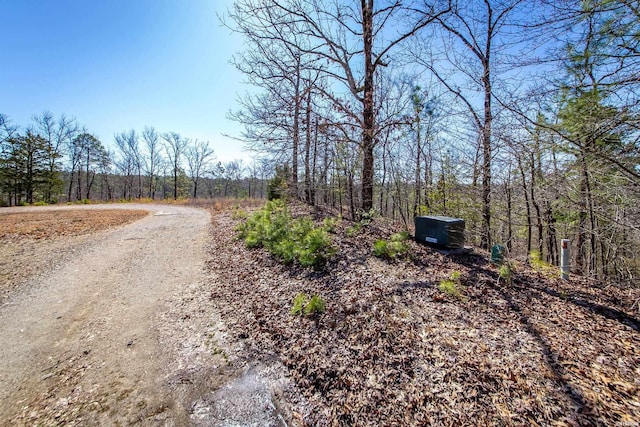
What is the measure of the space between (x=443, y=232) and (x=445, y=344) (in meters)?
2.58

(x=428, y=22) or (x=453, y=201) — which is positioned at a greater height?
(x=428, y=22)

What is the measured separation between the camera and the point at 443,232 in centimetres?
457

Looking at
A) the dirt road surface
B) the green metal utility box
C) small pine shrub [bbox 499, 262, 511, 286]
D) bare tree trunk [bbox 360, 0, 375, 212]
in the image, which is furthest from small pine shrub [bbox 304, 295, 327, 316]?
bare tree trunk [bbox 360, 0, 375, 212]

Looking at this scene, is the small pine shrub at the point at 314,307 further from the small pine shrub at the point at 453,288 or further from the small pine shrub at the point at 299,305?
the small pine shrub at the point at 453,288

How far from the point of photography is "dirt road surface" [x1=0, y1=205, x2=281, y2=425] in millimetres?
2027

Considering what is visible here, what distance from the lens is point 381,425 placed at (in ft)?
5.91

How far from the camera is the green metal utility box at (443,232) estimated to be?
455cm

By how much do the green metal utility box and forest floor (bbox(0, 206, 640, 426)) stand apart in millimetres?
244

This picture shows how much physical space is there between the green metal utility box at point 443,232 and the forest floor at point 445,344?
48 cm

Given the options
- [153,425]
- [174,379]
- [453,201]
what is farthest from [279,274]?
[453,201]

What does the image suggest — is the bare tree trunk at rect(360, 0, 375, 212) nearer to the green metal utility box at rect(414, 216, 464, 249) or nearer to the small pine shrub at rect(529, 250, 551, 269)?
the green metal utility box at rect(414, 216, 464, 249)

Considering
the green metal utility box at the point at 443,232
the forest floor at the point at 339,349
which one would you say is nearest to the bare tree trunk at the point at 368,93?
the green metal utility box at the point at 443,232

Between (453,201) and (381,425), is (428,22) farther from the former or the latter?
(381,425)

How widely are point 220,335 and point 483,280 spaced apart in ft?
11.4
